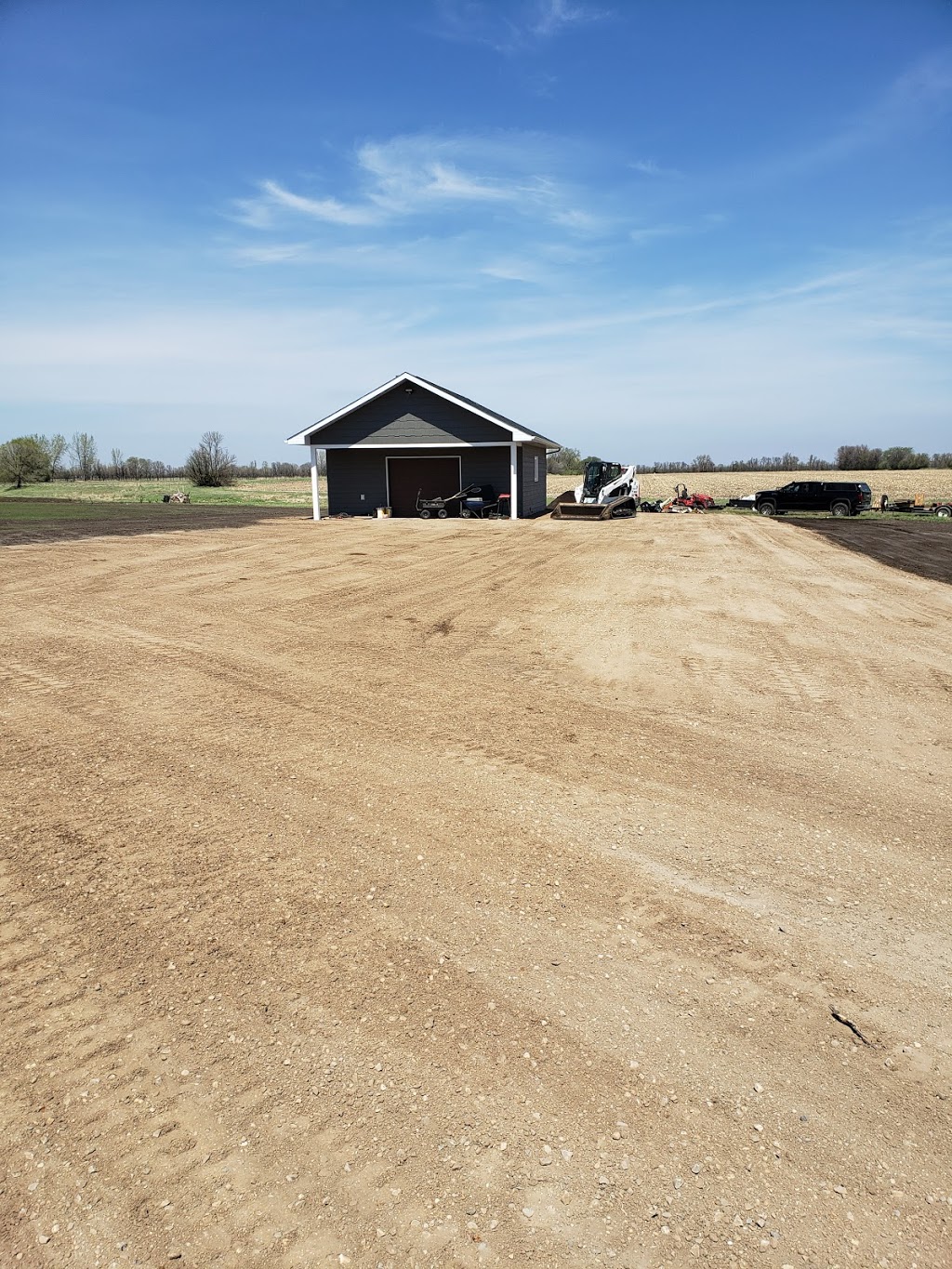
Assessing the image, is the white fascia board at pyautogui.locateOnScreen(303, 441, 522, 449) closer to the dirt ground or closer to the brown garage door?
the brown garage door

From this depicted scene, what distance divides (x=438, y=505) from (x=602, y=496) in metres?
6.01

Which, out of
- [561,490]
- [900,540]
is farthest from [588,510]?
[561,490]

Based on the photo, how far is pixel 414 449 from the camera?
2859cm

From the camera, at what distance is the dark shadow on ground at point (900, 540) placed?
1634 centimetres

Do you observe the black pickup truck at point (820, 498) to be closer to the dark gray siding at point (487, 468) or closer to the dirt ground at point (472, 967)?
the dark gray siding at point (487, 468)

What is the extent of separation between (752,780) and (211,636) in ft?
20.1

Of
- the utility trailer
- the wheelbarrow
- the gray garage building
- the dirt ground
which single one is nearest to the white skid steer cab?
the gray garage building

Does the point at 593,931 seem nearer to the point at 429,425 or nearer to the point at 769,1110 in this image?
the point at 769,1110

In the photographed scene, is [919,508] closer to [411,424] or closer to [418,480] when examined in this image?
[418,480]

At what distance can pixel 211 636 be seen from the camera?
8898 mm

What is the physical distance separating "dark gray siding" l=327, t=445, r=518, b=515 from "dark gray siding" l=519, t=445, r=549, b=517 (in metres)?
0.82

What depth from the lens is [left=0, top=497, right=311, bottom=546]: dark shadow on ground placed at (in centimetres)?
2044

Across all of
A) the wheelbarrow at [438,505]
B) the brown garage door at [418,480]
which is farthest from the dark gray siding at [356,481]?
the wheelbarrow at [438,505]

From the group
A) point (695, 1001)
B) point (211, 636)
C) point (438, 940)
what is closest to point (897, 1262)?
point (695, 1001)
